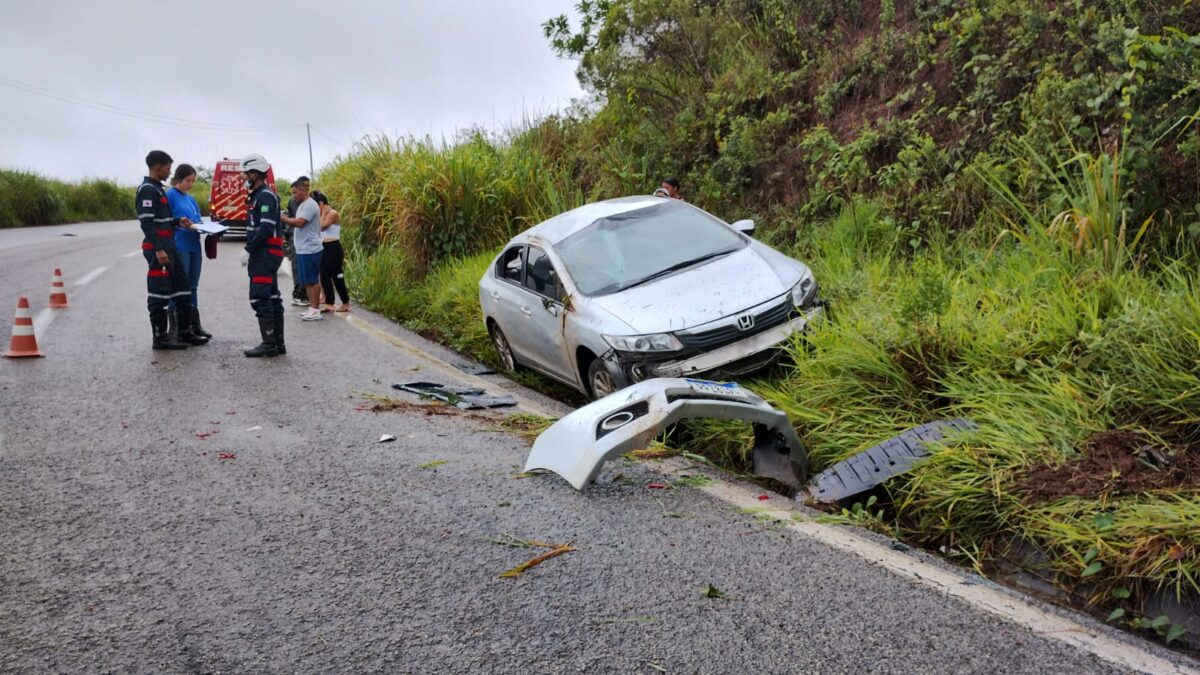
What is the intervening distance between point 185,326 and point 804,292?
6810 mm

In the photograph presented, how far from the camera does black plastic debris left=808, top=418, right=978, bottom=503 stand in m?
4.81

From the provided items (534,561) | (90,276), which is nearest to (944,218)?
(534,561)

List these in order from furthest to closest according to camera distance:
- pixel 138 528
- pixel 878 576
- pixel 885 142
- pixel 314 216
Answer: pixel 314 216
pixel 885 142
pixel 138 528
pixel 878 576

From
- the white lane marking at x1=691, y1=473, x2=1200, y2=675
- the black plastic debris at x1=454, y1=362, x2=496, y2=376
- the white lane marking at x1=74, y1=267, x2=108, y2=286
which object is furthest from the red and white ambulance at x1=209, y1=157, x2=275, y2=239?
the white lane marking at x1=691, y1=473, x2=1200, y2=675

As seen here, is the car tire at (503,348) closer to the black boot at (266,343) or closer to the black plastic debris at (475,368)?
the black plastic debris at (475,368)

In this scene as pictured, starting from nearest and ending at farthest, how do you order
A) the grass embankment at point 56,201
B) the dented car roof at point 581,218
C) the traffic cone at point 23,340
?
the dented car roof at point 581,218
the traffic cone at point 23,340
the grass embankment at point 56,201

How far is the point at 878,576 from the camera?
388cm

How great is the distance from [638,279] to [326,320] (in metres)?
6.73

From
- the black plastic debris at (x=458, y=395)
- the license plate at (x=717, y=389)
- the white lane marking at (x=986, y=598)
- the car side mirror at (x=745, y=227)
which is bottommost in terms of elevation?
the white lane marking at (x=986, y=598)

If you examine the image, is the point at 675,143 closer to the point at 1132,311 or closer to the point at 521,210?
the point at 521,210

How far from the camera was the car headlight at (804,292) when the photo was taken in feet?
23.2

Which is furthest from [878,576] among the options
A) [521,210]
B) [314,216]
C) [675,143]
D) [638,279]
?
[521,210]

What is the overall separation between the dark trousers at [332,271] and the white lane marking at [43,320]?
3371 mm

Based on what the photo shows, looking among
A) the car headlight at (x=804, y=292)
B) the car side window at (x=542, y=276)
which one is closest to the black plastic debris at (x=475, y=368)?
the car side window at (x=542, y=276)
